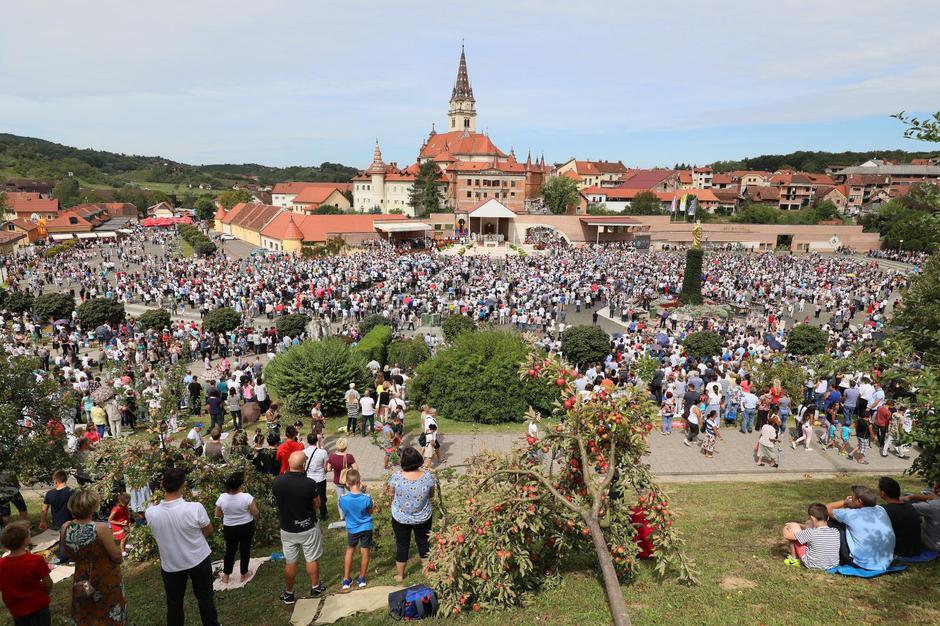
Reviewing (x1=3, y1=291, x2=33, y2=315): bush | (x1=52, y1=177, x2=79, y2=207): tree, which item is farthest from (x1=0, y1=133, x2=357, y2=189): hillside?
(x1=3, y1=291, x2=33, y2=315): bush

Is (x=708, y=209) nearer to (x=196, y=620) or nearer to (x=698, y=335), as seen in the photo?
(x=698, y=335)

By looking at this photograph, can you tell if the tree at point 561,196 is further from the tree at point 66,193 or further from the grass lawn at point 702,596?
the tree at point 66,193

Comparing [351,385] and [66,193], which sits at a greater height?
[66,193]

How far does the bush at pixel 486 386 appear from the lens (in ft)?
44.9

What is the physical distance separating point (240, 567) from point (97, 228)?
84521mm

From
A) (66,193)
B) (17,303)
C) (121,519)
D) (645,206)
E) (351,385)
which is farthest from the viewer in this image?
(66,193)

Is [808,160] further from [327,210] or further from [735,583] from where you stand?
[735,583]

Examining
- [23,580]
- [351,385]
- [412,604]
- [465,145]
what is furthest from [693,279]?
[465,145]

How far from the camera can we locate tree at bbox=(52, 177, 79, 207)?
339 feet

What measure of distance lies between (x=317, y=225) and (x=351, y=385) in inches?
1782

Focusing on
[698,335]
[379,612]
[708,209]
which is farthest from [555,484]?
[708,209]

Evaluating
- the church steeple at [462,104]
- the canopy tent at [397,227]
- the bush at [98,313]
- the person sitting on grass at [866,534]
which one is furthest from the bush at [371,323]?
the church steeple at [462,104]

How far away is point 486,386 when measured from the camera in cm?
1377

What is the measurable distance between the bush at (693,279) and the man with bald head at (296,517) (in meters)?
26.6
